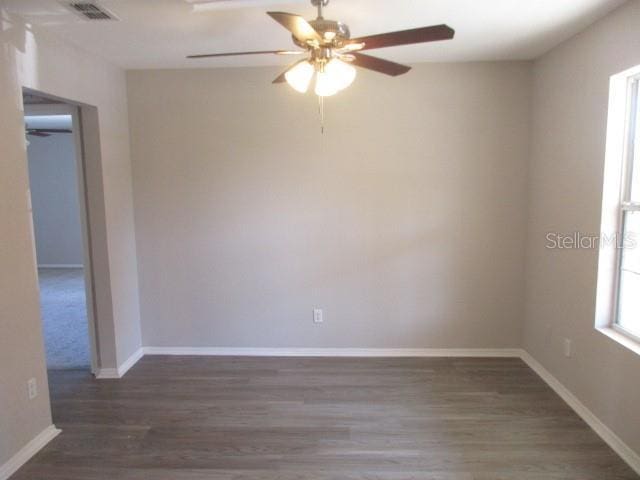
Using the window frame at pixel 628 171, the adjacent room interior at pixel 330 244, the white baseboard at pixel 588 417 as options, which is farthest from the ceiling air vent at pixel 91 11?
the white baseboard at pixel 588 417

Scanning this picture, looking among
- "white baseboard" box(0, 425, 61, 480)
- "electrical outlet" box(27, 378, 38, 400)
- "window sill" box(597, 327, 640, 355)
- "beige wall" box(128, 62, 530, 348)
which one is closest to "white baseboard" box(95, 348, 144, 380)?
"beige wall" box(128, 62, 530, 348)

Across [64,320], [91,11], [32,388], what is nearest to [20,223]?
[32,388]

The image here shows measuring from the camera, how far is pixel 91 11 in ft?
7.47

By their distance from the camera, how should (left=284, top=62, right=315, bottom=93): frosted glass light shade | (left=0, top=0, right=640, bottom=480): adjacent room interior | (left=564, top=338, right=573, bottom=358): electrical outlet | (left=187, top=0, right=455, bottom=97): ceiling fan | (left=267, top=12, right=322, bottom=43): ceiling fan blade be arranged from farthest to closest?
(left=564, top=338, right=573, bottom=358): electrical outlet
(left=0, top=0, right=640, bottom=480): adjacent room interior
(left=284, top=62, right=315, bottom=93): frosted glass light shade
(left=187, top=0, right=455, bottom=97): ceiling fan
(left=267, top=12, right=322, bottom=43): ceiling fan blade

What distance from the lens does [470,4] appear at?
89.2 inches

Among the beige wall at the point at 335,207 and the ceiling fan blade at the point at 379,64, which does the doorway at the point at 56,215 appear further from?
the ceiling fan blade at the point at 379,64

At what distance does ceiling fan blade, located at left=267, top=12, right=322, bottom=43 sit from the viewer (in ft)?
4.95

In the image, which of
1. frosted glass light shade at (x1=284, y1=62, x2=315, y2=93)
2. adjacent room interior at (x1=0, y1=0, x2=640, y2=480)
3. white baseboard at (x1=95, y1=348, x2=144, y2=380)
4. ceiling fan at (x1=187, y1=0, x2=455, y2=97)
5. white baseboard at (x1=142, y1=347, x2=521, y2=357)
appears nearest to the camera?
ceiling fan at (x1=187, y1=0, x2=455, y2=97)

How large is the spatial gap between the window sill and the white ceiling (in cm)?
187

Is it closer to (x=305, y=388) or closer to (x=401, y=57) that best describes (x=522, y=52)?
(x=401, y=57)

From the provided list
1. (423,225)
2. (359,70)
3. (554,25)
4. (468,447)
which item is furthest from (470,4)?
(468,447)

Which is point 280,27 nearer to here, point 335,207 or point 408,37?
point 408,37

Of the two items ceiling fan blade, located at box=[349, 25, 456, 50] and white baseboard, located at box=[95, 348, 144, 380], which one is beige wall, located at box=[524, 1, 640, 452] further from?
white baseboard, located at box=[95, 348, 144, 380]

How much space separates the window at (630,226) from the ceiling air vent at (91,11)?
3.02m
